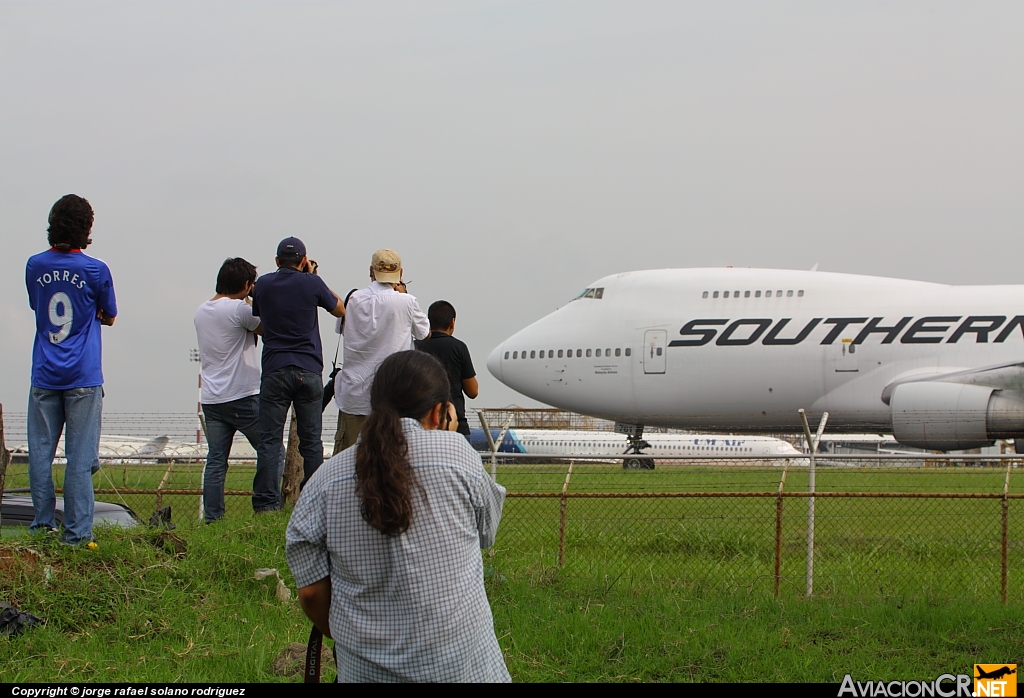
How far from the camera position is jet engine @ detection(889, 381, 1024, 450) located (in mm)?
18672

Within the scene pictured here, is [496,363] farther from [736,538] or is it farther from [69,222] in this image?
[69,222]

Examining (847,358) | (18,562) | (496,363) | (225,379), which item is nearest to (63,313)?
(18,562)

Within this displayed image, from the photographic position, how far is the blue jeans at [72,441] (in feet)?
16.7

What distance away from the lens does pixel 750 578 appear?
7.04 metres

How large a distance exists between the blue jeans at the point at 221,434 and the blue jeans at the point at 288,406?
23 cm

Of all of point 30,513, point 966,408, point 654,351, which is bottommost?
A: point 966,408

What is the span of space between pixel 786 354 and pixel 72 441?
17.6 m

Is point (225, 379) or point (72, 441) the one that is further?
point (225, 379)

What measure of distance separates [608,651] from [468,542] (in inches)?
104

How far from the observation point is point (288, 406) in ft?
20.4

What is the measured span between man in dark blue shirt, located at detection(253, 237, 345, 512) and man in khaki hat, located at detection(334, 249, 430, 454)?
46 centimetres

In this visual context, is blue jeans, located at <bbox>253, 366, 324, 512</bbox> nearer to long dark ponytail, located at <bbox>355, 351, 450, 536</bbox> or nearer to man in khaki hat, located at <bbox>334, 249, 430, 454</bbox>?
man in khaki hat, located at <bbox>334, 249, 430, 454</bbox>

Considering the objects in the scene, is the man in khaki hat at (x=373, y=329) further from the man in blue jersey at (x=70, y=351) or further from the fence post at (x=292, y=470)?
the fence post at (x=292, y=470)

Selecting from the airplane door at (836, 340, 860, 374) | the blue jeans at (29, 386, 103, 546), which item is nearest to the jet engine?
the airplane door at (836, 340, 860, 374)
